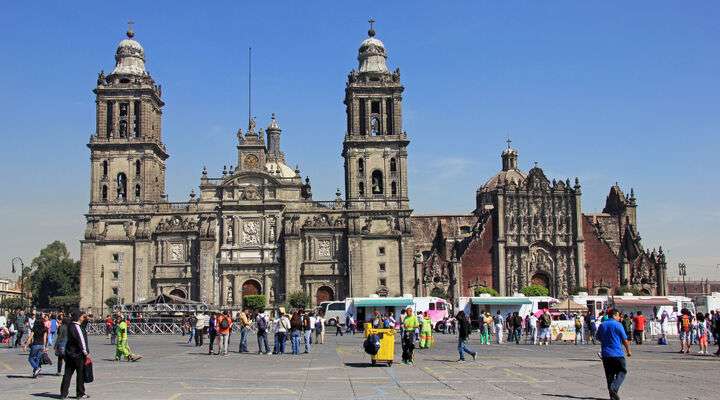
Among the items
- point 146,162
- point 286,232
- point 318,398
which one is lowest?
point 318,398

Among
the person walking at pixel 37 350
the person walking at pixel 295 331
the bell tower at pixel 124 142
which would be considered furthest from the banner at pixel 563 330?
the bell tower at pixel 124 142

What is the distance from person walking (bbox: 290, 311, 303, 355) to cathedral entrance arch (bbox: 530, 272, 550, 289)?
55902 mm

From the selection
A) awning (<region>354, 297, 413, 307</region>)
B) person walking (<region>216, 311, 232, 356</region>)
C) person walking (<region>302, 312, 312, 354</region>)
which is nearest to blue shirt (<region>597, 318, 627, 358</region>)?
person walking (<region>302, 312, 312, 354</region>)

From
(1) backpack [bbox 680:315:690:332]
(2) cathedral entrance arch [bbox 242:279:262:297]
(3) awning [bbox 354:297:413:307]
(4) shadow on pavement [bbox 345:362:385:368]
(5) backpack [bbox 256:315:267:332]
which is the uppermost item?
(2) cathedral entrance arch [bbox 242:279:262:297]

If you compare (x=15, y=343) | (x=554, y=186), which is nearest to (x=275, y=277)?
(x=554, y=186)

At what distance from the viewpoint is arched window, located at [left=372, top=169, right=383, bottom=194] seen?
8119cm

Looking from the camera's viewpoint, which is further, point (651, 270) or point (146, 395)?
point (651, 270)

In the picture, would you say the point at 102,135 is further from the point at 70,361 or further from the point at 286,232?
the point at 70,361

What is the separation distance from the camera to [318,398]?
56.3ft

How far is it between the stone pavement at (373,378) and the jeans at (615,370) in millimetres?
810

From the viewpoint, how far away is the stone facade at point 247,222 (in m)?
79.9

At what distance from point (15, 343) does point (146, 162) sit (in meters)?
42.1

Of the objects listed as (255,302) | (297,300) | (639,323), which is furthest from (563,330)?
(255,302)

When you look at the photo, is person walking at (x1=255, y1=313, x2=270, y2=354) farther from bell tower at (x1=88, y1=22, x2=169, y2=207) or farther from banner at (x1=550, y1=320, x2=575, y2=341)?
bell tower at (x1=88, y1=22, x2=169, y2=207)
